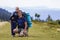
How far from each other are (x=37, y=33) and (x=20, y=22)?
1253 mm

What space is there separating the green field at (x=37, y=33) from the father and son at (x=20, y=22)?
36cm

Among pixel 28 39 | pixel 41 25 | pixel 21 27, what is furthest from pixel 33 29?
pixel 28 39

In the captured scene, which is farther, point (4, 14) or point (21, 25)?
point (4, 14)

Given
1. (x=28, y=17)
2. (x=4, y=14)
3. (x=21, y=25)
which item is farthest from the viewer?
(x=4, y=14)

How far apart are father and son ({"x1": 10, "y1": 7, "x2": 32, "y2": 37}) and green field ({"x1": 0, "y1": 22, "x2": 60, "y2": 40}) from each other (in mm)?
355

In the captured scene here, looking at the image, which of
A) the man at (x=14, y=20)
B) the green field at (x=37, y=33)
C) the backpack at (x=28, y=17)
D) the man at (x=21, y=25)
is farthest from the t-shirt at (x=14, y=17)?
the green field at (x=37, y=33)

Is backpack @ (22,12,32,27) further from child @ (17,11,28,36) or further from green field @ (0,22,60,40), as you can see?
green field @ (0,22,60,40)

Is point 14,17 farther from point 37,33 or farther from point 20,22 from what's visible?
point 37,33

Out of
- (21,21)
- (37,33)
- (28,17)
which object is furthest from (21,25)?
(37,33)

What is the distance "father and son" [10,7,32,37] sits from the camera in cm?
1279

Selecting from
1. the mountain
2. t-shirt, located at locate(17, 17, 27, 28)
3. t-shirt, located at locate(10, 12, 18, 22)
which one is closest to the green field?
the mountain

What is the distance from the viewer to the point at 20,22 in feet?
42.2

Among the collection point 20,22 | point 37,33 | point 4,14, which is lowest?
point 37,33

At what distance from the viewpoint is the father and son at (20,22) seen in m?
12.8
